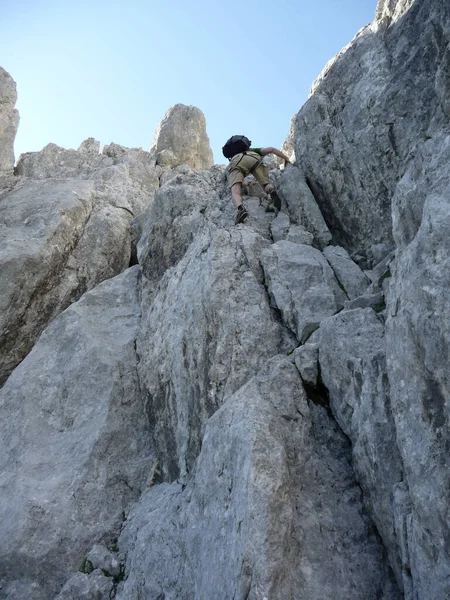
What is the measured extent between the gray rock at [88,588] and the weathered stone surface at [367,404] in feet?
19.7

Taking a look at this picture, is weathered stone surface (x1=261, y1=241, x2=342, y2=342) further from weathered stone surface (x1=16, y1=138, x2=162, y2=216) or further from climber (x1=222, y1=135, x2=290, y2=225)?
weathered stone surface (x1=16, y1=138, x2=162, y2=216)

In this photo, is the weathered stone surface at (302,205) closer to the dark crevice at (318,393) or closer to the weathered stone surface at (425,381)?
the dark crevice at (318,393)

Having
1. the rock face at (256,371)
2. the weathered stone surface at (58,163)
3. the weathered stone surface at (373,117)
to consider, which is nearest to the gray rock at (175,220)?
the rock face at (256,371)

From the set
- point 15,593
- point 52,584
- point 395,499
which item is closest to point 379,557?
point 395,499

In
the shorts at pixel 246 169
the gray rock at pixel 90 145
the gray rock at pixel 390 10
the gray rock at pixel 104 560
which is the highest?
the gray rock at pixel 90 145

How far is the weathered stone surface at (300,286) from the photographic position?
12.6m

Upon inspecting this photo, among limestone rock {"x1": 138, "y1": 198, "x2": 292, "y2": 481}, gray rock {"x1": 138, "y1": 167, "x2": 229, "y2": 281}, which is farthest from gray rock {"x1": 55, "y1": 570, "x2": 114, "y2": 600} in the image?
gray rock {"x1": 138, "y1": 167, "x2": 229, "y2": 281}

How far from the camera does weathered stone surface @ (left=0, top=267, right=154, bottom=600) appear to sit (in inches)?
476

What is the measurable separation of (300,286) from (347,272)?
67.2 inches

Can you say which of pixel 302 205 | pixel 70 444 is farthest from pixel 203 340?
pixel 302 205

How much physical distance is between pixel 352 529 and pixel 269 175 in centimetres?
1394

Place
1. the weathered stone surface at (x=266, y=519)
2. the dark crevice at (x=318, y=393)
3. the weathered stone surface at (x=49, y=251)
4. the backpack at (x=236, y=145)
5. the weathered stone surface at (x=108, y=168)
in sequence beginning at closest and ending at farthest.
→ the weathered stone surface at (x=266, y=519) → the dark crevice at (x=318, y=393) → the weathered stone surface at (x=49, y=251) → the backpack at (x=236, y=145) → the weathered stone surface at (x=108, y=168)

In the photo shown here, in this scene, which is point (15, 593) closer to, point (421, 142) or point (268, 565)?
point (268, 565)

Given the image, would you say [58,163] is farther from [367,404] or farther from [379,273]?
[367,404]
